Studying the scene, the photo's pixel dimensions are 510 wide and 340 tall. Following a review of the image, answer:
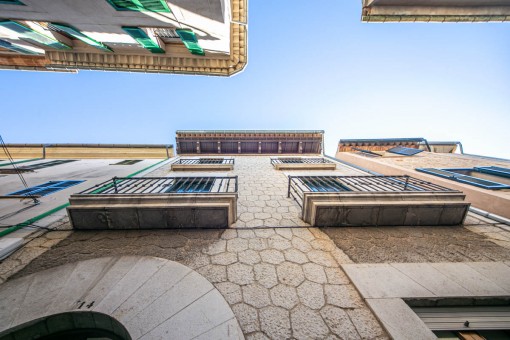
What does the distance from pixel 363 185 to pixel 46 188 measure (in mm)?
10670

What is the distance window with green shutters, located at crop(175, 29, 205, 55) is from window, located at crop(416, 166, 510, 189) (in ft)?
34.8

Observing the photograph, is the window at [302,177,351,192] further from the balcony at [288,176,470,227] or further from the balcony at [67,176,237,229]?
the balcony at [67,176,237,229]

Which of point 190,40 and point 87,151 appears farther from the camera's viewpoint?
point 87,151

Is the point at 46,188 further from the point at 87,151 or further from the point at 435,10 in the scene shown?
the point at 435,10

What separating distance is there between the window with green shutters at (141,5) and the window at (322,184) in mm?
7033

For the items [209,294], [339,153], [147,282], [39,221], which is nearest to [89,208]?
[39,221]

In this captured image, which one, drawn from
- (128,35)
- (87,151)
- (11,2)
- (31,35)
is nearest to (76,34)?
(11,2)

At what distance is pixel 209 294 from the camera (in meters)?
2.16

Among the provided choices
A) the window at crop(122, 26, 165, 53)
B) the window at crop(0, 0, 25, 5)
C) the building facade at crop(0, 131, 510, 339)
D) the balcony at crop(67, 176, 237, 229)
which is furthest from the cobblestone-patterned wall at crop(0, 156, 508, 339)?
the window at crop(122, 26, 165, 53)

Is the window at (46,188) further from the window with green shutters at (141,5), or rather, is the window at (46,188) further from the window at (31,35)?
the window with green shutters at (141,5)

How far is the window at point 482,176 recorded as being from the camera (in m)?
4.98

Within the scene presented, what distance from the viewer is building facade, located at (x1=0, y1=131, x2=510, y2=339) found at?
1907 mm

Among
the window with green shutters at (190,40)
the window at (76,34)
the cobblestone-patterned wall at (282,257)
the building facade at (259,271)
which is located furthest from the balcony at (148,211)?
the window at (76,34)

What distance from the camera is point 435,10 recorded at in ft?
19.3
